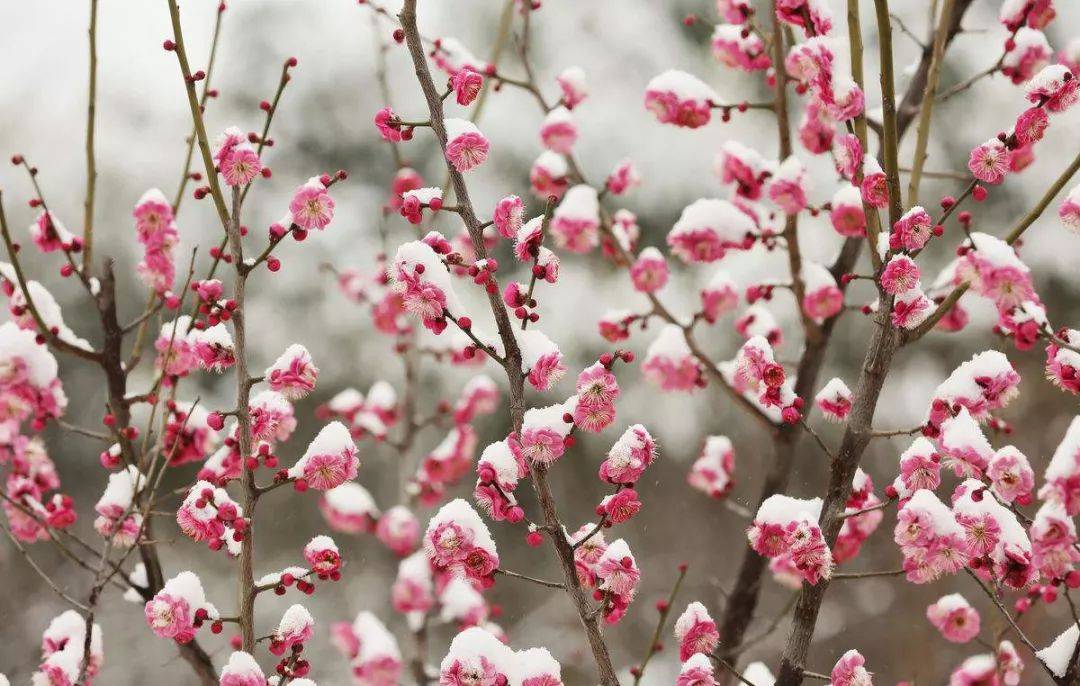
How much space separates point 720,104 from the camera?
3.32m

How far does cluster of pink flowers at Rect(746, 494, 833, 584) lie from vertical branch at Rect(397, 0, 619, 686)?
1.49 ft

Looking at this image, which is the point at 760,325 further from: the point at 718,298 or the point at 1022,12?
the point at 1022,12

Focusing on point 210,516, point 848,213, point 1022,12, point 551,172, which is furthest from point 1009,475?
point 551,172

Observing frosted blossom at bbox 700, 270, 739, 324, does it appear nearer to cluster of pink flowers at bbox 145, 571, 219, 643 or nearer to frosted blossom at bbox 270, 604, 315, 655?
frosted blossom at bbox 270, 604, 315, 655

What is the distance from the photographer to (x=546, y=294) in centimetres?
921

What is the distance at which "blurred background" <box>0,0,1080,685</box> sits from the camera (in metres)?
9.81

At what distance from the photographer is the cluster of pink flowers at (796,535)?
6.56 feet

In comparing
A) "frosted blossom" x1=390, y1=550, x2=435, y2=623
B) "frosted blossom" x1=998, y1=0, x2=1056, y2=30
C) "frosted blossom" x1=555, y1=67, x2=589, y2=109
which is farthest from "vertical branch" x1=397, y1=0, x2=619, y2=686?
"frosted blossom" x1=390, y1=550, x2=435, y2=623

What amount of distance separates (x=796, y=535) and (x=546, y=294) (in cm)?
727

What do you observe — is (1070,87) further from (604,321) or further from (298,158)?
(298,158)

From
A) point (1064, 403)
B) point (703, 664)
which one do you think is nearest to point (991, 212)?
point (1064, 403)

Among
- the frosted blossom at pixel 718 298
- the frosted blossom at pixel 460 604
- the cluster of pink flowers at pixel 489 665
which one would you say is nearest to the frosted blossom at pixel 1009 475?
the cluster of pink flowers at pixel 489 665

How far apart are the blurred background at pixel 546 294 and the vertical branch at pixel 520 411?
281 inches

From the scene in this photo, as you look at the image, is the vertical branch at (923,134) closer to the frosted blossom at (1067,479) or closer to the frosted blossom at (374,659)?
the frosted blossom at (1067,479)
